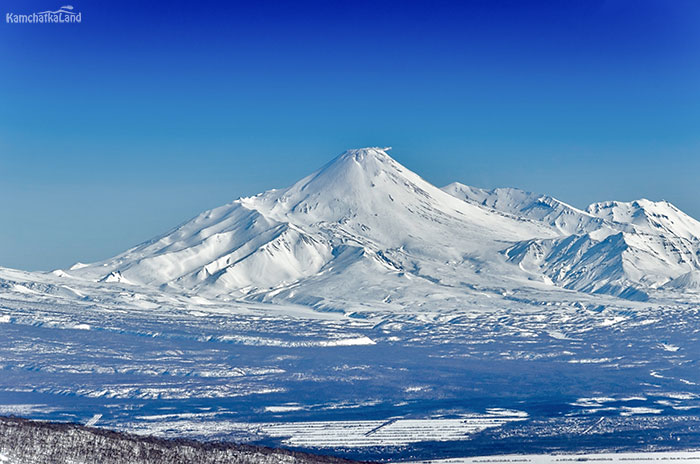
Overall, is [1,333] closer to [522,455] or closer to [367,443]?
[367,443]

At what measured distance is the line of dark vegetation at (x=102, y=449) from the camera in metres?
75.4

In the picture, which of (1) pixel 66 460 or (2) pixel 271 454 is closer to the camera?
(1) pixel 66 460

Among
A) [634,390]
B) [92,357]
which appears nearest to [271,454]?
[634,390]

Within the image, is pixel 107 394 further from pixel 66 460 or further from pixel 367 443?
pixel 66 460

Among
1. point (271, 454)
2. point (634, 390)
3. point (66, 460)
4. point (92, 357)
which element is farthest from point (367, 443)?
point (92, 357)

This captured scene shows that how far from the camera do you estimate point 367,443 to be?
11106 centimetres

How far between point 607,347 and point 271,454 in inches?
4684

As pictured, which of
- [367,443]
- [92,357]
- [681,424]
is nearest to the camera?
[367,443]

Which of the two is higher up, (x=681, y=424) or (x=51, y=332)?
(x=51, y=332)

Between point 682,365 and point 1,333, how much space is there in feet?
301

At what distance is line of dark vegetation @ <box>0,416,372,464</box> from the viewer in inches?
2970

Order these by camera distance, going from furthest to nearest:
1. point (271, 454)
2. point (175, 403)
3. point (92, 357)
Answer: point (92, 357) < point (175, 403) < point (271, 454)

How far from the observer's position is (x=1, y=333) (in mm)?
190875

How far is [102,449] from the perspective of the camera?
77875 mm
